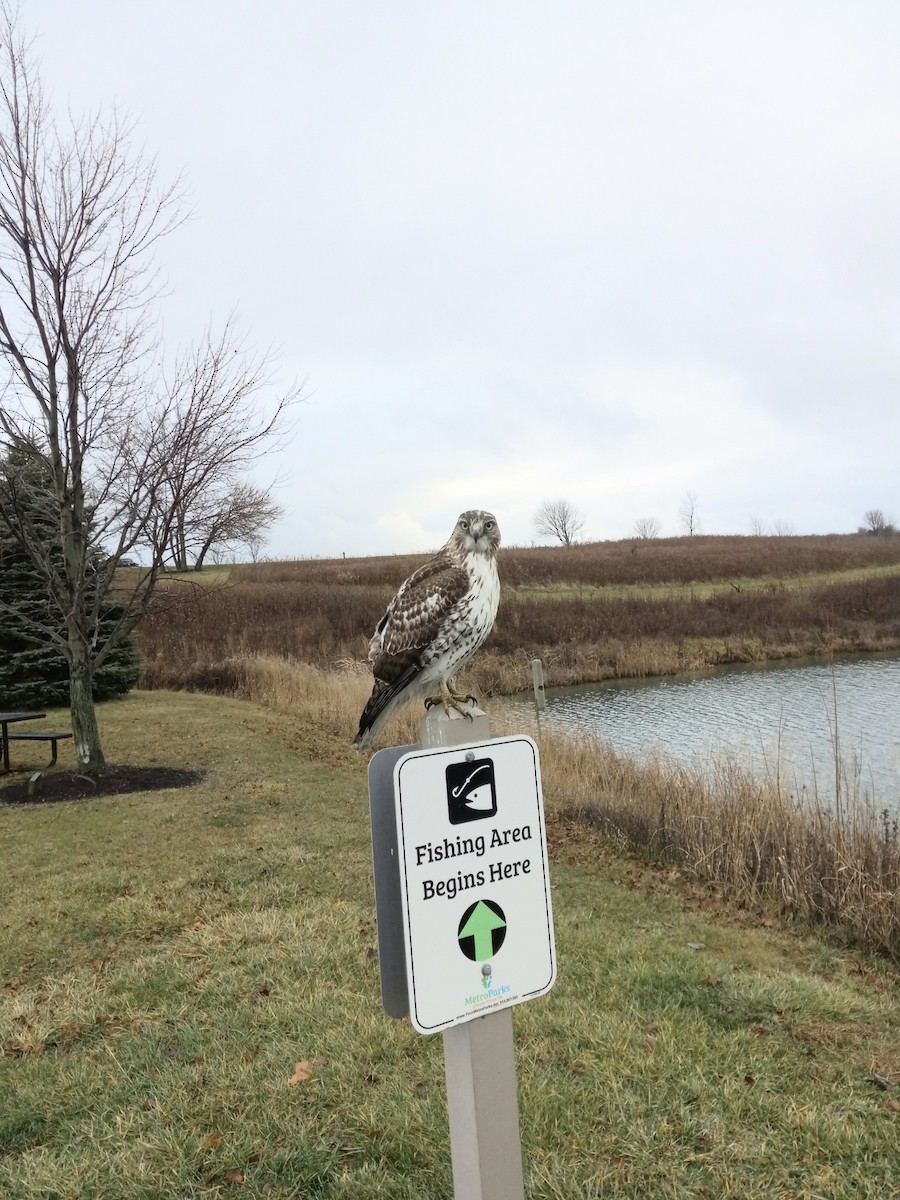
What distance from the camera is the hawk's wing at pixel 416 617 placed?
2775mm

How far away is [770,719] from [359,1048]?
11.3 meters

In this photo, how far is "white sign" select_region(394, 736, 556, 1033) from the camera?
163 cm

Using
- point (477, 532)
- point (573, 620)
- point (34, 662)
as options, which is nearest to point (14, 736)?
point (34, 662)

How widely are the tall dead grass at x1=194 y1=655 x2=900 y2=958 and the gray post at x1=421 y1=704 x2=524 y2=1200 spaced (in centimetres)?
474

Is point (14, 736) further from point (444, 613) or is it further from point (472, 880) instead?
point (472, 880)

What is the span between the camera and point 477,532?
2.85 meters

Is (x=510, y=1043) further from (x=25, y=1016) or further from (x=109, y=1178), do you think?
(x=25, y=1016)

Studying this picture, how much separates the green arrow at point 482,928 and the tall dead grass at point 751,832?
4867 millimetres

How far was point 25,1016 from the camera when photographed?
397 centimetres

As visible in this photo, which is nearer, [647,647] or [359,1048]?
[359,1048]

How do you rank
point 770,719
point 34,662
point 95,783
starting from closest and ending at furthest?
1. point 95,783
2. point 770,719
3. point 34,662

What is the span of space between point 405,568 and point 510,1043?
31988 mm

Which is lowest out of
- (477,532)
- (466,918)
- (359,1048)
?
(359,1048)

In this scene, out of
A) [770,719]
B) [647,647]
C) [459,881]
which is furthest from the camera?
[647,647]
